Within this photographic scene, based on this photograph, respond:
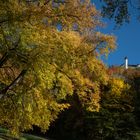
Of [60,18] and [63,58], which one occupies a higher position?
[60,18]

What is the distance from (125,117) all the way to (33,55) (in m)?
46.1

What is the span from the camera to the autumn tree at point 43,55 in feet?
86.1

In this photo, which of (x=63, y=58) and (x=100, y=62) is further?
(x=100, y=62)

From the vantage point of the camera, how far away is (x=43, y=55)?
26.1 meters

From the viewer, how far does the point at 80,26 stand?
30.8m

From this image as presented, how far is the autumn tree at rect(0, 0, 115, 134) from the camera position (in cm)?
2625

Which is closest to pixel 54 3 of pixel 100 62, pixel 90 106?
pixel 100 62

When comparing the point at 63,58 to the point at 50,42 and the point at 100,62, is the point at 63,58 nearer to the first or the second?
the point at 50,42

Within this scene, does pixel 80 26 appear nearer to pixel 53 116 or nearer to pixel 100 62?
pixel 100 62

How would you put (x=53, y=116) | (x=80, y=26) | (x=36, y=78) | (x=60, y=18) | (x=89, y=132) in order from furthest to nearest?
(x=89, y=132), (x=53, y=116), (x=80, y=26), (x=60, y=18), (x=36, y=78)

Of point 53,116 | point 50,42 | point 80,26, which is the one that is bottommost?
point 53,116

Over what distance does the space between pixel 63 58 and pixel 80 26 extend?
3.91m

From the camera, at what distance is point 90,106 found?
37.5 meters

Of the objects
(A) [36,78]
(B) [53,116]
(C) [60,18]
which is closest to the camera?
(A) [36,78]
